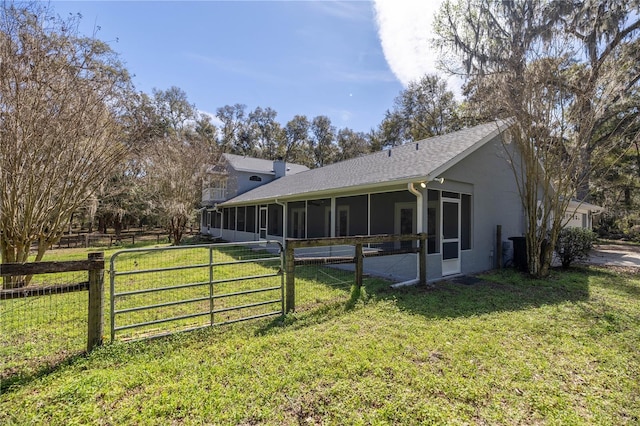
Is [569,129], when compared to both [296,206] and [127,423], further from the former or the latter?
[127,423]

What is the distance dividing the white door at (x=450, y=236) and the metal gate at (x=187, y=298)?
4.37 meters

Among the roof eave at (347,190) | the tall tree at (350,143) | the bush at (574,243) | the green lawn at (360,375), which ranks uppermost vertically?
the tall tree at (350,143)

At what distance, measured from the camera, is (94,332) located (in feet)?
11.2

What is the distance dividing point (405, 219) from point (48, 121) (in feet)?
27.0

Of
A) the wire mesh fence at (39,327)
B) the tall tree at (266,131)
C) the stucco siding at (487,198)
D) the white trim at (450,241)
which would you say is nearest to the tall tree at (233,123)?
the tall tree at (266,131)

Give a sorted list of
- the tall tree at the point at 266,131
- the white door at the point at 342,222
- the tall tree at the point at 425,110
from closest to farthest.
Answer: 1. the white door at the point at 342,222
2. the tall tree at the point at 425,110
3. the tall tree at the point at 266,131

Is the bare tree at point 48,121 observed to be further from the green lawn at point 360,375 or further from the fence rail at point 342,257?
the fence rail at point 342,257

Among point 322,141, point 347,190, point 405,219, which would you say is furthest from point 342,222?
point 322,141

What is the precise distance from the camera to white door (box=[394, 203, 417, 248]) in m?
8.67

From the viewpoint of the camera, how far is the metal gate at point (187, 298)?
3691mm

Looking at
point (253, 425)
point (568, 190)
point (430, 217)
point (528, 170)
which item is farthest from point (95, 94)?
point (568, 190)

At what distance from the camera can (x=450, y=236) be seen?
26.3ft

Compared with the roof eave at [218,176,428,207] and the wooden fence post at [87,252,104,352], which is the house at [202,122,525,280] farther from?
the wooden fence post at [87,252,104,352]

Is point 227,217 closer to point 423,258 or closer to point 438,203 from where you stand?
point 438,203
